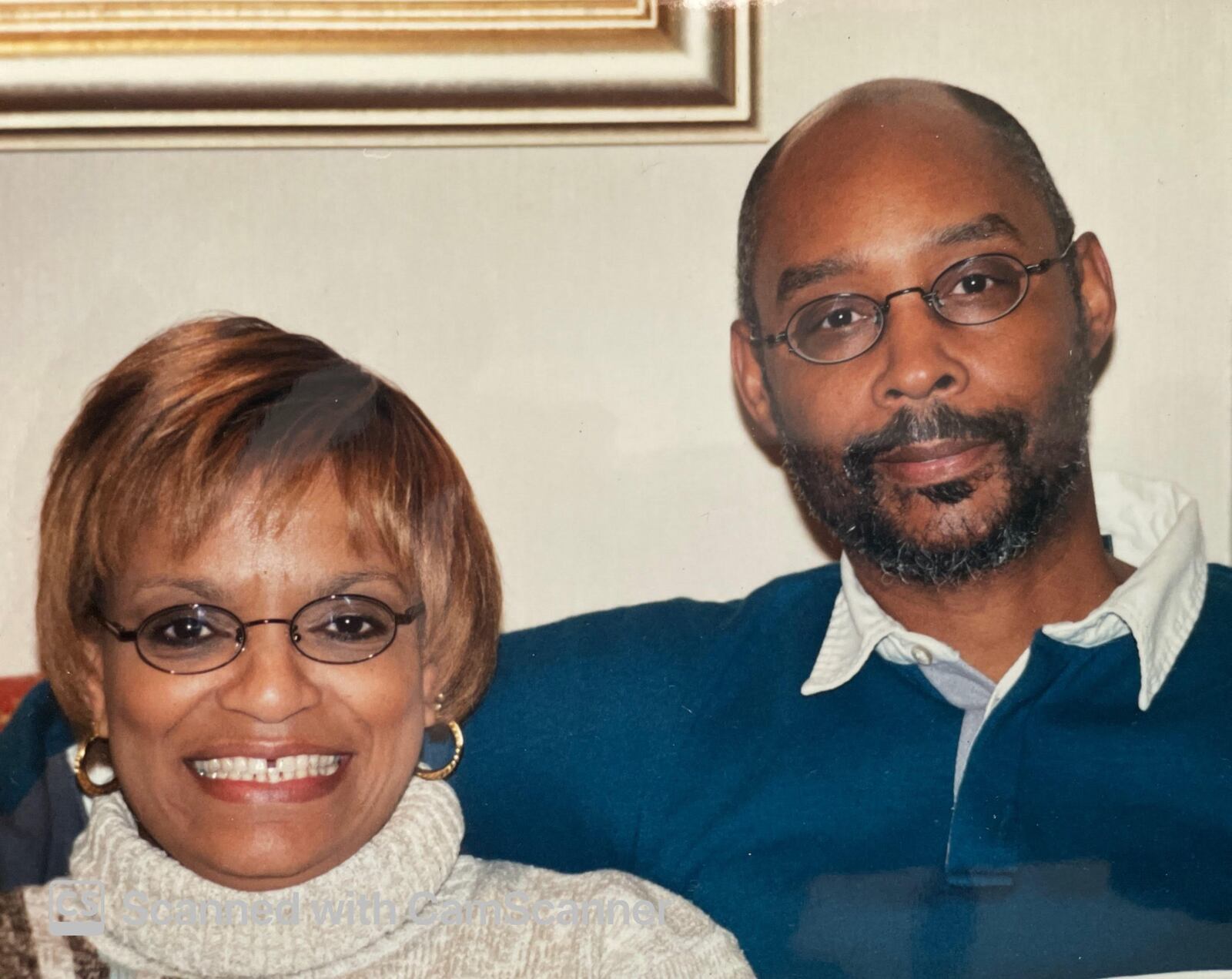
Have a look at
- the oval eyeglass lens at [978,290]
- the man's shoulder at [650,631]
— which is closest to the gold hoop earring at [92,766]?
the man's shoulder at [650,631]

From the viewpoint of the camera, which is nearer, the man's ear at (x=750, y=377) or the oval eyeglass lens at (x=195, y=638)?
the oval eyeglass lens at (x=195, y=638)

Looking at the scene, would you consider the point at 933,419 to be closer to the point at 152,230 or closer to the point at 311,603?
the point at 311,603

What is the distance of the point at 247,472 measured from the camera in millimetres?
1257

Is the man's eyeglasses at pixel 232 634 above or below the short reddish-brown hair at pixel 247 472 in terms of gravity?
below

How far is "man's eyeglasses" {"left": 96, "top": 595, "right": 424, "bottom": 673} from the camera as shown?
1246mm

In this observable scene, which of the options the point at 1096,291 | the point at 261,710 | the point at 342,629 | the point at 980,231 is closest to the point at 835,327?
the point at 980,231

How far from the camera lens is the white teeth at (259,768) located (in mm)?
1271

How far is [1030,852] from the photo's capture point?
1.32 metres

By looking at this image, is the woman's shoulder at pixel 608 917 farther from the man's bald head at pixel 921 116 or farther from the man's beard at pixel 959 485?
the man's bald head at pixel 921 116

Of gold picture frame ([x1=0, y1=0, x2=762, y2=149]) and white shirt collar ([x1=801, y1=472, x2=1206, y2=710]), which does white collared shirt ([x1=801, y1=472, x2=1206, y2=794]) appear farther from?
gold picture frame ([x1=0, y1=0, x2=762, y2=149])

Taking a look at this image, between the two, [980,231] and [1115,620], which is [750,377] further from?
[1115,620]

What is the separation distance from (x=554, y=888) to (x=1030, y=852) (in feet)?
1.52

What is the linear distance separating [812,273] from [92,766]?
0.86 metres

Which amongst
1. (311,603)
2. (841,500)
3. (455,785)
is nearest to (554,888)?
(455,785)
